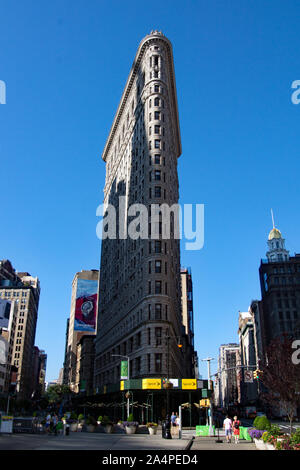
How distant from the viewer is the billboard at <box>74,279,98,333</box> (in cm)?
15812

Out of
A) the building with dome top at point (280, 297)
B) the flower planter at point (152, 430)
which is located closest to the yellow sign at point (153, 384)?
the flower planter at point (152, 430)

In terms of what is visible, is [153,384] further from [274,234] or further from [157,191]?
[274,234]

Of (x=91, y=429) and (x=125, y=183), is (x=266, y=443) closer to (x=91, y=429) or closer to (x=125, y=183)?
(x=91, y=429)

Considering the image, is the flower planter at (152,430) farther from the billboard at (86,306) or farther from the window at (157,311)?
the billboard at (86,306)

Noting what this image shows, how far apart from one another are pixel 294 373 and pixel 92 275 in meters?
155

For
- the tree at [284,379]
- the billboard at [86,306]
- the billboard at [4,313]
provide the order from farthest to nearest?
the billboard at [86,306] → the billboard at [4,313] → the tree at [284,379]

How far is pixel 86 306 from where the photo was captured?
548ft

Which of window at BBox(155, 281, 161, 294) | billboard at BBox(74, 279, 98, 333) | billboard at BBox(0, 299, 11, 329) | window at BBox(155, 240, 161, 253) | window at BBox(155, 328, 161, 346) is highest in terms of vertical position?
billboard at BBox(74, 279, 98, 333)

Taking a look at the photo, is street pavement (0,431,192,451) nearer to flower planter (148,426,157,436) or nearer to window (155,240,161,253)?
flower planter (148,426,157,436)

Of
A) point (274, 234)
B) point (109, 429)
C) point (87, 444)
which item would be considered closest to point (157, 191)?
point (109, 429)

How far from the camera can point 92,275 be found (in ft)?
624

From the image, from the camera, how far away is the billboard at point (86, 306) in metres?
158

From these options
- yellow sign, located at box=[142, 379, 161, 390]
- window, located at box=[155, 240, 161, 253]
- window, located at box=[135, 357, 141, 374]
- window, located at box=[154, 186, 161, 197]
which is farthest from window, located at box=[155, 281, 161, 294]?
window, located at box=[154, 186, 161, 197]

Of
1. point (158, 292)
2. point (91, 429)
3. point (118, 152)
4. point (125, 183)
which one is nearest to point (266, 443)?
point (91, 429)
